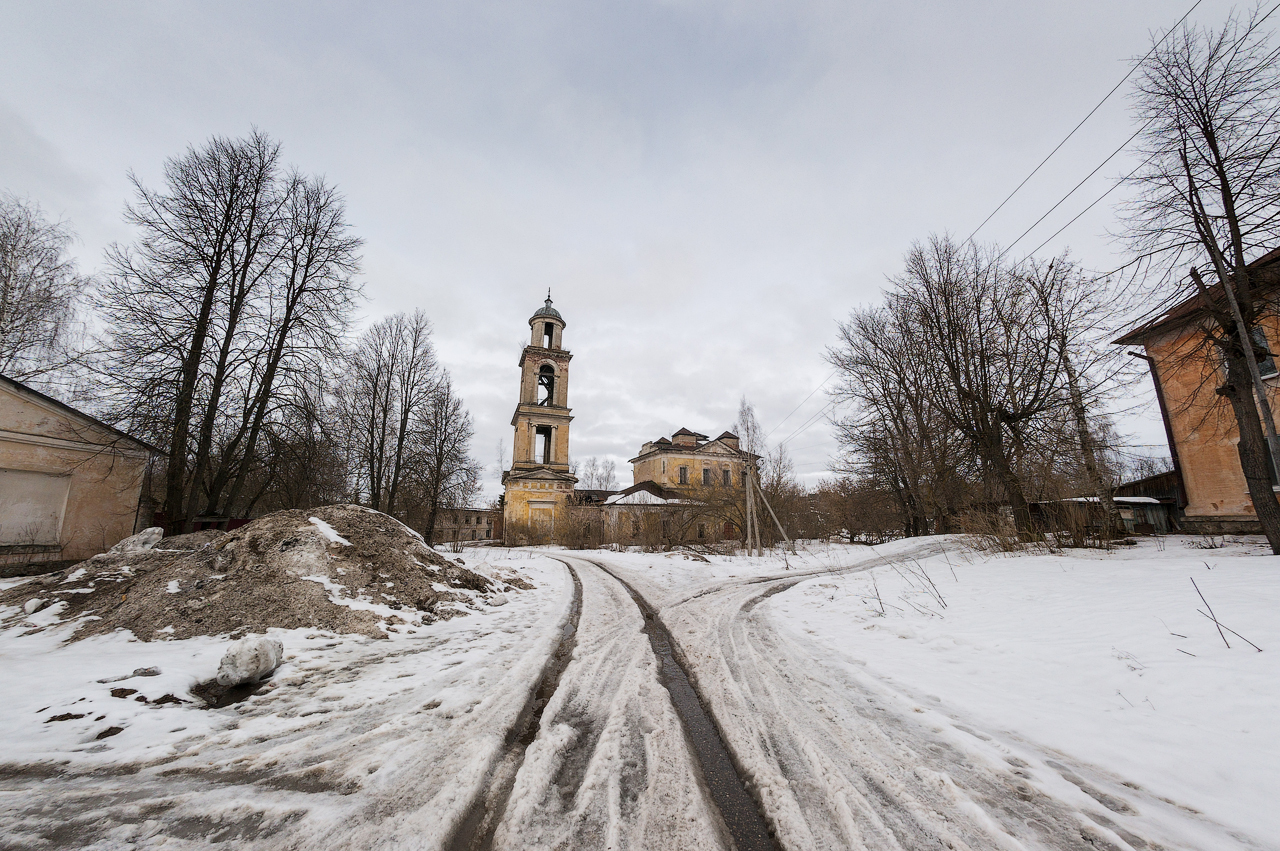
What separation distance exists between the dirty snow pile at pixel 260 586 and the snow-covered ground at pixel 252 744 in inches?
17.1

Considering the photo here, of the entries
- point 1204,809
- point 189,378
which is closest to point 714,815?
point 1204,809

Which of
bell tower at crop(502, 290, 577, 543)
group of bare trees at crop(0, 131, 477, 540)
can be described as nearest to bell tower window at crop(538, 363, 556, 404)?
bell tower at crop(502, 290, 577, 543)

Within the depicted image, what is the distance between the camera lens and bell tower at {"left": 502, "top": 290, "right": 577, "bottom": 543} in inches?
1385

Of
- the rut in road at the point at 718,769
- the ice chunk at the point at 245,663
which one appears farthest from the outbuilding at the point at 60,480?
the rut in road at the point at 718,769

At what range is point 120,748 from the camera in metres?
2.56

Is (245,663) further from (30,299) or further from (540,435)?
(540,435)

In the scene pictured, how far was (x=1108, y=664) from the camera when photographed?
147 inches

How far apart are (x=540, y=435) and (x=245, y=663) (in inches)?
1420

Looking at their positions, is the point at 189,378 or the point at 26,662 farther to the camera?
the point at 189,378

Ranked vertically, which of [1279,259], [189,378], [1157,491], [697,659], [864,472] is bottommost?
[697,659]

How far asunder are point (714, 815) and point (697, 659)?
2.59 m

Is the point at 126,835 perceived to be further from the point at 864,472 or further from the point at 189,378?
the point at 864,472

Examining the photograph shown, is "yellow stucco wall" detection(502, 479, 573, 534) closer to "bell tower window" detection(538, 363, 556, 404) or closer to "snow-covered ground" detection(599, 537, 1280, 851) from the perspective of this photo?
"bell tower window" detection(538, 363, 556, 404)

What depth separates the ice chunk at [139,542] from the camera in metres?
6.59
